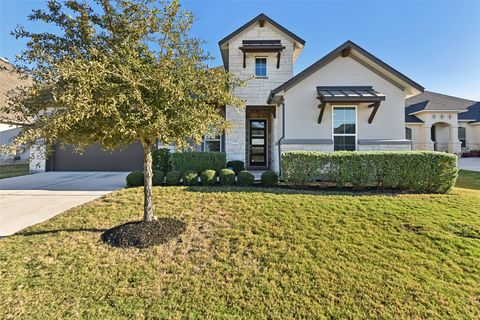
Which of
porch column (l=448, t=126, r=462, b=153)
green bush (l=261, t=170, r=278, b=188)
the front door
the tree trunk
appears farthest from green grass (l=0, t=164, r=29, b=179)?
porch column (l=448, t=126, r=462, b=153)

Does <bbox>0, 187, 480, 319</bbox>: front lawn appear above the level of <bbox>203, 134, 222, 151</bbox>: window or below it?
below


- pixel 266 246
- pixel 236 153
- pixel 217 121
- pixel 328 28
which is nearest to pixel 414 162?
pixel 266 246

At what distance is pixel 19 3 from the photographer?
283 inches

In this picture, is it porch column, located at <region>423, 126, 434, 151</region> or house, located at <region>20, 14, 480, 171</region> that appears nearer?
house, located at <region>20, 14, 480, 171</region>

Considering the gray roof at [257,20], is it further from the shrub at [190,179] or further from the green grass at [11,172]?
the green grass at [11,172]

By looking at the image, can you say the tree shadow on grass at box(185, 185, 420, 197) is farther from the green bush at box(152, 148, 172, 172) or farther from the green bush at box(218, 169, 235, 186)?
the green bush at box(152, 148, 172, 172)

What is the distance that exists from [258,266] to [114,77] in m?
3.68

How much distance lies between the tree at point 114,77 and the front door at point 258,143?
31.4 feet

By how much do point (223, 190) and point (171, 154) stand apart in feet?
12.5

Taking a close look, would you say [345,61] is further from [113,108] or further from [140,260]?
[140,260]

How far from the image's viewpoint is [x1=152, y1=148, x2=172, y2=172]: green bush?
32.0 ft

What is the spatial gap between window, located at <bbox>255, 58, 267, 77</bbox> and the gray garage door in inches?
312

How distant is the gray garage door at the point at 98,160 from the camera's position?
1356 cm

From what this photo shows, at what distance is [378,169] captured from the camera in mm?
7438
